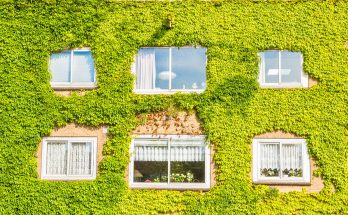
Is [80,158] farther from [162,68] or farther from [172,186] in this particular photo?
[162,68]

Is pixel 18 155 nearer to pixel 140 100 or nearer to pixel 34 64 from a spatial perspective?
pixel 34 64

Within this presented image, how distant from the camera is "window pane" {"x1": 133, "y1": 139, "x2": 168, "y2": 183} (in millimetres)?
19031

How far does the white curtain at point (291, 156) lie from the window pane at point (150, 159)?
396 cm

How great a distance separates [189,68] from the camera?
64.6 ft

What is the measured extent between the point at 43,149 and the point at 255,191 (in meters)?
7.26

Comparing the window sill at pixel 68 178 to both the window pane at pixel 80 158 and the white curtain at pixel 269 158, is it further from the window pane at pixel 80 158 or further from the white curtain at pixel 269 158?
the white curtain at pixel 269 158

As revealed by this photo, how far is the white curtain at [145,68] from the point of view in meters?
19.6

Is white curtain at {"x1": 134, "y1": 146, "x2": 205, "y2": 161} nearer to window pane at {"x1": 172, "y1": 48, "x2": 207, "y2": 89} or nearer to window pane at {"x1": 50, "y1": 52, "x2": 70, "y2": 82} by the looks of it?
window pane at {"x1": 172, "y1": 48, "x2": 207, "y2": 89}

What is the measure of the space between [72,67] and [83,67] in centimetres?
38

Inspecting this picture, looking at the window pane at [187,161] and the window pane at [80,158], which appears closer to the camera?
the window pane at [187,161]

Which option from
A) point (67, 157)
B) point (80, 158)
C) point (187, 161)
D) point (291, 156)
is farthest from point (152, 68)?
point (291, 156)

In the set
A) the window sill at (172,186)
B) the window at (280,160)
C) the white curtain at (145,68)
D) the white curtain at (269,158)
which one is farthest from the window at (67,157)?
the white curtain at (269,158)

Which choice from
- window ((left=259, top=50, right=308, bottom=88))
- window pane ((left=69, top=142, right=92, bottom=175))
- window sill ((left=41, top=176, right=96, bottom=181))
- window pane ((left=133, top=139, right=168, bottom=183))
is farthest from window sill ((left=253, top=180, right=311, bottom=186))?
window pane ((left=69, top=142, right=92, bottom=175))

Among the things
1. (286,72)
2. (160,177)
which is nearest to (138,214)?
(160,177)
